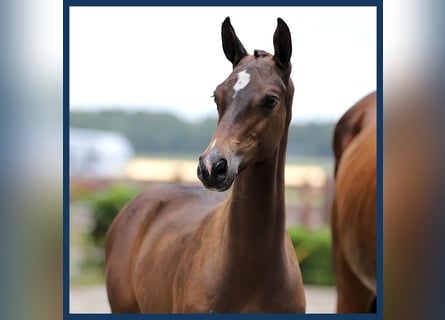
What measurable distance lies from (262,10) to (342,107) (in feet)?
2.89

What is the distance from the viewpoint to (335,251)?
3.72 m

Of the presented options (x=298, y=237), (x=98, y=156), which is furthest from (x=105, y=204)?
(x=298, y=237)

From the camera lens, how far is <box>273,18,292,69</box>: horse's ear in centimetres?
269

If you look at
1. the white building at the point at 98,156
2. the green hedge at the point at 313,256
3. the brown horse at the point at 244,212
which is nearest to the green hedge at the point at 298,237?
the green hedge at the point at 313,256

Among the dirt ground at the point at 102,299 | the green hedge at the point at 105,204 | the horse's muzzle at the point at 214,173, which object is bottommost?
the dirt ground at the point at 102,299

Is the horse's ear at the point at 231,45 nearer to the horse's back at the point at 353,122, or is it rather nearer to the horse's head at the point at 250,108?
the horse's head at the point at 250,108

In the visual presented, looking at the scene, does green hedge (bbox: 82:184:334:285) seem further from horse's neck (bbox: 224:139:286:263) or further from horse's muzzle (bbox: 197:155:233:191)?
horse's muzzle (bbox: 197:155:233:191)

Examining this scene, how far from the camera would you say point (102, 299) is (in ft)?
13.4

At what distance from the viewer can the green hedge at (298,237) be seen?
13.2 feet

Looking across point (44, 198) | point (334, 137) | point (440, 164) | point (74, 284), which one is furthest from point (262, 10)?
point (74, 284)

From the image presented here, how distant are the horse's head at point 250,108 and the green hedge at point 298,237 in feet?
4.71

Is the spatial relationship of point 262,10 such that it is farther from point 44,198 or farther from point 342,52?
point 44,198

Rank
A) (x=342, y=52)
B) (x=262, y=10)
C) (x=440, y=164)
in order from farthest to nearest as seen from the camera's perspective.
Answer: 1. (x=342, y=52)
2. (x=262, y=10)
3. (x=440, y=164)

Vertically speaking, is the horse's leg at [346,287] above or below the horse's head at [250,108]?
below
